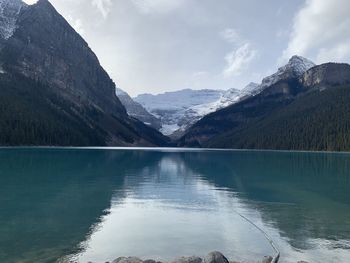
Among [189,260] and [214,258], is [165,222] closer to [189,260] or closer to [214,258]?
[189,260]

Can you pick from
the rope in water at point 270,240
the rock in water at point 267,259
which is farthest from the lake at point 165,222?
the rock in water at point 267,259

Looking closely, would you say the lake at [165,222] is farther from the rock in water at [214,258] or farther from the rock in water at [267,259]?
the rock in water at [214,258]

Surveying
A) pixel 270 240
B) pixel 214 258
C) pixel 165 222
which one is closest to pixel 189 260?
pixel 214 258

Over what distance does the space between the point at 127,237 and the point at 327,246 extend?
1510 cm

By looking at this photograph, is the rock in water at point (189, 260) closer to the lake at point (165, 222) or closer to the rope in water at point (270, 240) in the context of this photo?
the lake at point (165, 222)

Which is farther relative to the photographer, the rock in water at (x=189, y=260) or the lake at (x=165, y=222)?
the lake at (x=165, y=222)

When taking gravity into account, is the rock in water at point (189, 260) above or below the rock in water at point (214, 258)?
below

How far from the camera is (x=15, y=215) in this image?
38250 mm

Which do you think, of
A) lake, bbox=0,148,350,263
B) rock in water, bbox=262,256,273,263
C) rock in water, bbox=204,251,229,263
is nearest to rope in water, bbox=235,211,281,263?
rock in water, bbox=262,256,273,263

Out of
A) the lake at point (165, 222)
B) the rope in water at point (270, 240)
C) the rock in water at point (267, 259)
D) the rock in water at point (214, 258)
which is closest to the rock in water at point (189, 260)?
the rock in water at point (214, 258)

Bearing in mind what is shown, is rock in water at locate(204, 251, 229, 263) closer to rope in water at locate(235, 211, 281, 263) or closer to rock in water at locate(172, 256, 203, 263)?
rock in water at locate(172, 256, 203, 263)

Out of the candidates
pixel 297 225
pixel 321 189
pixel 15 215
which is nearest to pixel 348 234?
pixel 297 225

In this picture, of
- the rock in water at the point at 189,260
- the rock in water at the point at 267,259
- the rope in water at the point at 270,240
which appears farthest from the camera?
the rope in water at the point at 270,240

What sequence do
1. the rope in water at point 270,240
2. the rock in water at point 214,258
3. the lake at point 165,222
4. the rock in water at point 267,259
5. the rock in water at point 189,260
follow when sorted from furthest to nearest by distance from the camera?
1. the lake at point 165,222
2. the rope in water at point 270,240
3. the rock in water at point 267,259
4. the rock in water at point 189,260
5. the rock in water at point 214,258
